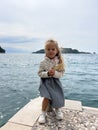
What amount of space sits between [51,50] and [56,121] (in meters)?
1.41

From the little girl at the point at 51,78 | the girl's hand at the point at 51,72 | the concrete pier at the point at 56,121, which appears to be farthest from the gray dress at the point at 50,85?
the concrete pier at the point at 56,121

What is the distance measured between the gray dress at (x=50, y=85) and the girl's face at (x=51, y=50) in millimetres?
91

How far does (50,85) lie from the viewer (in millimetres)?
3475

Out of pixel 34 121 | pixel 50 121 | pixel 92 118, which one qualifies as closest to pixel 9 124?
pixel 34 121

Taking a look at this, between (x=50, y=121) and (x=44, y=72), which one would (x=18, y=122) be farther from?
(x=44, y=72)

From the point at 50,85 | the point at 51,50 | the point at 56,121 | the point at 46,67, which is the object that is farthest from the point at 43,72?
the point at 56,121

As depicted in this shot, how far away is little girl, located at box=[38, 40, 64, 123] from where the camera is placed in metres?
3.42

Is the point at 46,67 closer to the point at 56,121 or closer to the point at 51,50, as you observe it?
the point at 51,50

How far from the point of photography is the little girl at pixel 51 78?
3422mm

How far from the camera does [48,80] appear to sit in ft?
11.4

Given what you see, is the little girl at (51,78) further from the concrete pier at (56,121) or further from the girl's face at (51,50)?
the concrete pier at (56,121)

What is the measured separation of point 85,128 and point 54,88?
94cm

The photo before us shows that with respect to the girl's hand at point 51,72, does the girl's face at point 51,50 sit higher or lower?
higher

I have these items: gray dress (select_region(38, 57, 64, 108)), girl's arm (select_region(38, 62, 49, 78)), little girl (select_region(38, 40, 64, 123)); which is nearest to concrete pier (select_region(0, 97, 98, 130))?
little girl (select_region(38, 40, 64, 123))
